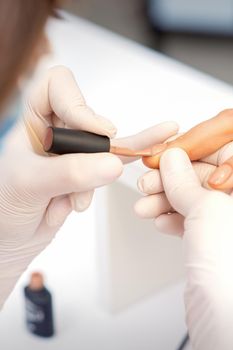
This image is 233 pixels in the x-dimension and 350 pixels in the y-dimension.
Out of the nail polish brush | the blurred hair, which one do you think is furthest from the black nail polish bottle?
the blurred hair

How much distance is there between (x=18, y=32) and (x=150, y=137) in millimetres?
474

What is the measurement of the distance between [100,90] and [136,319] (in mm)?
464

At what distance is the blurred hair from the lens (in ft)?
1.66

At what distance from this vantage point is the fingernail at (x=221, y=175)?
2.86 feet

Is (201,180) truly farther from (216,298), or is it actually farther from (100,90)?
(100,90)

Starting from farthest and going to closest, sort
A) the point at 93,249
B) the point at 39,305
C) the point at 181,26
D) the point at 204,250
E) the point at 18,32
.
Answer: the point at 181,26 < the point at 93,249 < the point at 39,305 < the point at 204,250 < the point at 18,32

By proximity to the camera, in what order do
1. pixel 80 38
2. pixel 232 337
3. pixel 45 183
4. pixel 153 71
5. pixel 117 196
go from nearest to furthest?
1. pixel 232 337
2. pixel 45 183
3. pixel 117 196
4. pixel 153 71
5. pixel 80 38

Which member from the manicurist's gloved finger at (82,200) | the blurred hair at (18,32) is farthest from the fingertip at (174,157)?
the blurred hair at (18,32)

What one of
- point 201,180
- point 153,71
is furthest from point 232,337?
point 153,71

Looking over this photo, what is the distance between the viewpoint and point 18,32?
52 centimetres

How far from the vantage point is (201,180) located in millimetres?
945

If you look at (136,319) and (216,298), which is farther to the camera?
(136,319)

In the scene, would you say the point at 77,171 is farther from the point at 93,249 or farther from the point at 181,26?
the point at 181,26

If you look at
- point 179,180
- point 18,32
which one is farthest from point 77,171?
point 18,32
